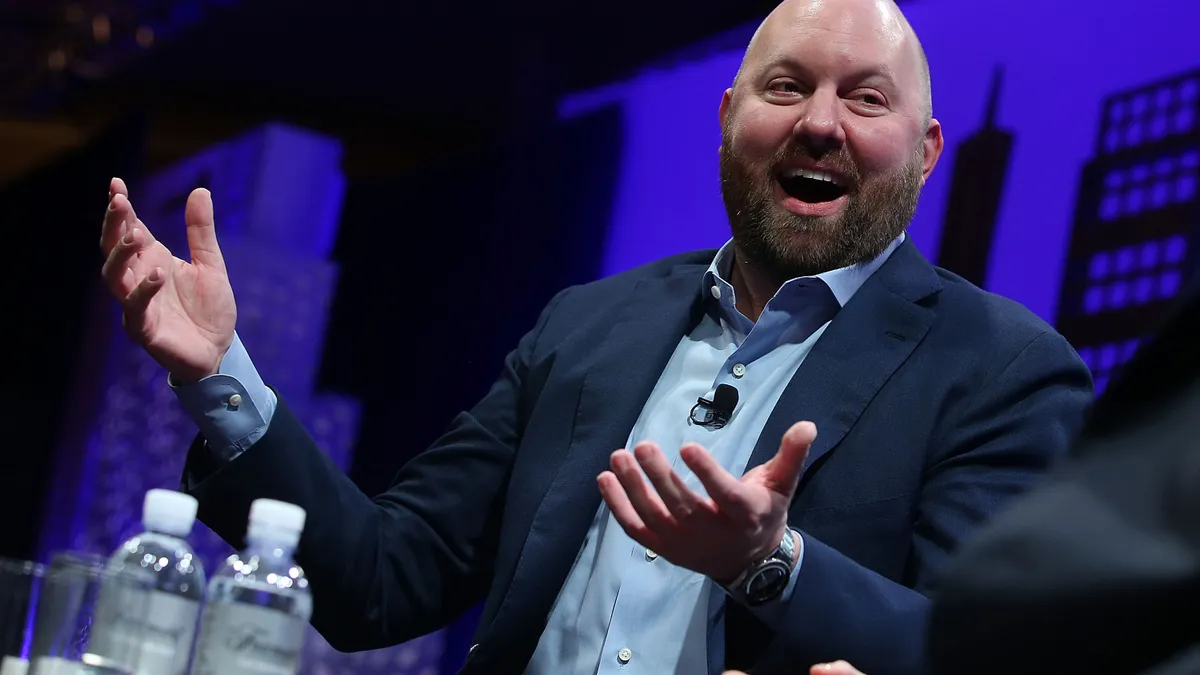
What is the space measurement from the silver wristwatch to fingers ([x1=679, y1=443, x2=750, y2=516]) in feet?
0.42

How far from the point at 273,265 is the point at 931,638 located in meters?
3.59

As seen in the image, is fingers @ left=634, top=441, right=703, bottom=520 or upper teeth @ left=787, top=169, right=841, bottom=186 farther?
upper teeth @ left=787, top=169, right=841, bottom=186

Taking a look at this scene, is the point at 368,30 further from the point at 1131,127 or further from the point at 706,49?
the point at 1131,127

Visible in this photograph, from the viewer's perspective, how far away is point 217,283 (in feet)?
4.48

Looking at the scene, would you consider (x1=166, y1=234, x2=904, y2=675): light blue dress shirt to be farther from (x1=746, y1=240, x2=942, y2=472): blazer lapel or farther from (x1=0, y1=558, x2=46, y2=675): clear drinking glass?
(x1=0, y1=558, x2=46, y2=675): clear drinking glass

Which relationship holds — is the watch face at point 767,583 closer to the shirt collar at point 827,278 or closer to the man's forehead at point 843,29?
the shirt collar at point 827,278

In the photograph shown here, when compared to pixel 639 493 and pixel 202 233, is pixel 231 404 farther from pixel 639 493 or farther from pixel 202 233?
pixel 639 493

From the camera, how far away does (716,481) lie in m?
1.07

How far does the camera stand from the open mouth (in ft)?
5.78

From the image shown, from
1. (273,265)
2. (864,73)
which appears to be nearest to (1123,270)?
(864,73)

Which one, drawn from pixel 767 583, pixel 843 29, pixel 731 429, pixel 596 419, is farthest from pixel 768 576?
pixel 843 29

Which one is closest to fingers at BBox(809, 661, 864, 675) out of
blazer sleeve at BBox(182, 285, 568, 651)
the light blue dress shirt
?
the light blue dress shirt

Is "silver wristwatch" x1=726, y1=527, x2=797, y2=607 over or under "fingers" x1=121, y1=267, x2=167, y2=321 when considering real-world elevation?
under

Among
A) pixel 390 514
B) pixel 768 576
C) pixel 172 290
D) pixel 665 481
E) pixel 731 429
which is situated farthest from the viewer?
pixel 390 514
